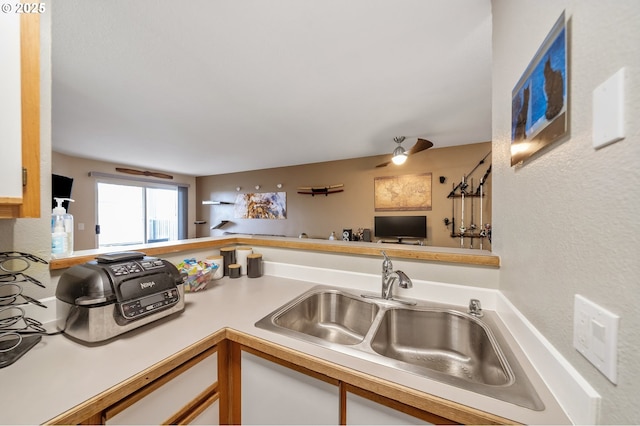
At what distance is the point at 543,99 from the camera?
0.62 metres

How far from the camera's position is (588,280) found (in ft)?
1.49

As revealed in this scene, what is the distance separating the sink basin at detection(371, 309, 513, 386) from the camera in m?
0.89

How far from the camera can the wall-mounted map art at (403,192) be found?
154 inches

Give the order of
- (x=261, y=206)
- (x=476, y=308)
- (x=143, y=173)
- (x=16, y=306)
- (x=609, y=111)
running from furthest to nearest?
(x=261, y=206) → (x=143, y=173) → (x=476, y=308) → (x=16, y=306) → (x=609, y=111)

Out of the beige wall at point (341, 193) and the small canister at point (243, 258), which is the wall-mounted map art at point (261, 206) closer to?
the beige wall at point (341, 193)

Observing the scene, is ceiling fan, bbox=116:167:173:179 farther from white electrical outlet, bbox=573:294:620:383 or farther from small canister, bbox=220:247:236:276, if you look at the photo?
white electrical outlet, bbox=573:294:620:383

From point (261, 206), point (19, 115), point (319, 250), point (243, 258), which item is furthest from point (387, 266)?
point (261, 206)

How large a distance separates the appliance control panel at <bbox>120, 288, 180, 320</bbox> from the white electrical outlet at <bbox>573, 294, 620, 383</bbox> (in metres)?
1.27

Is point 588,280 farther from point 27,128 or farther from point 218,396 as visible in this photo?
point 27,128

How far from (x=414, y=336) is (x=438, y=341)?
106 mm

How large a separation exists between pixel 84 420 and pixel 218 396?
0.42 metres

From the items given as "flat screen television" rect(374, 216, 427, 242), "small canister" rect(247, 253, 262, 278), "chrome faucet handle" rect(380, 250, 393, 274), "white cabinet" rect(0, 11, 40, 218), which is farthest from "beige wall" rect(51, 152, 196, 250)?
"chrome faucet handle" rect(380, 250, 393, 274)

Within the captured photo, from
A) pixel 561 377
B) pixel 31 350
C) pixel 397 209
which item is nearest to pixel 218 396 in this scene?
pixel 31 350

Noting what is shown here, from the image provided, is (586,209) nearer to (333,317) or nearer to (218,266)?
(333,317)
